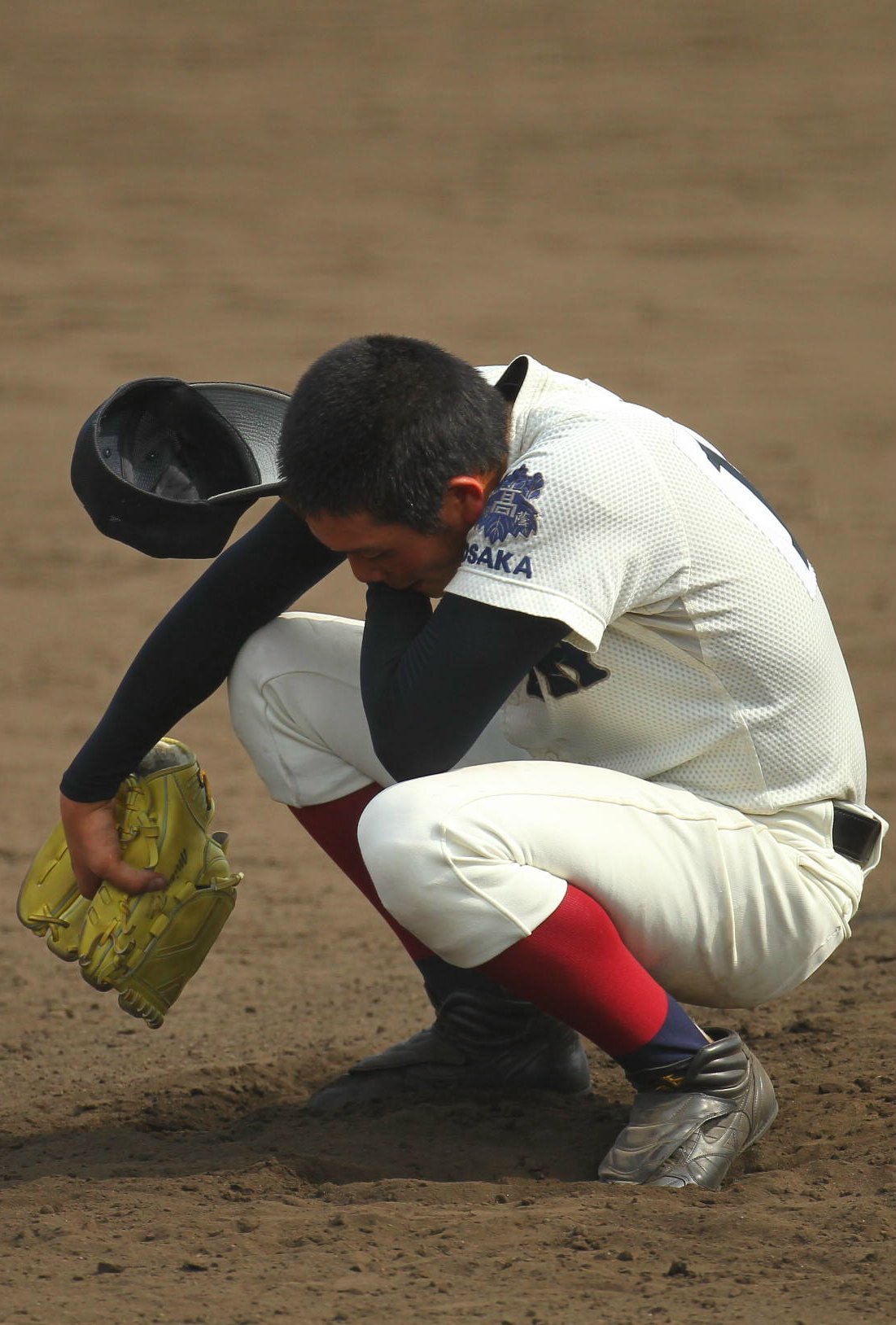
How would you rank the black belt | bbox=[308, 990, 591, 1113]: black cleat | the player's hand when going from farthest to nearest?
bbox=[308, 990, 591, 1113]: black cleat
the player's hand
the black belt

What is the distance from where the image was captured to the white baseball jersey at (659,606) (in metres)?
2.09

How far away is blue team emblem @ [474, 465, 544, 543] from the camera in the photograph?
2086 mm

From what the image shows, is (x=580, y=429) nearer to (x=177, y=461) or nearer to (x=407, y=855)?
(x=407, y=855)

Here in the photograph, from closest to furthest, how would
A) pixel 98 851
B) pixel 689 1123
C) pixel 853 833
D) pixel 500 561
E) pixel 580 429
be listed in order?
1. pixel 500 561
2. pixel 580 429
3. pixel 689 1123
4. pixel 853 833
5. pixel 98 851

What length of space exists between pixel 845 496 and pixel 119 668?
127 inches

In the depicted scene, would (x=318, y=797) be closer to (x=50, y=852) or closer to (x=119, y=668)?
(x=50, y=852)

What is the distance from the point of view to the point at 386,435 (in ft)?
6.96

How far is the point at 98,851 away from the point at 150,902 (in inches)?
4.8

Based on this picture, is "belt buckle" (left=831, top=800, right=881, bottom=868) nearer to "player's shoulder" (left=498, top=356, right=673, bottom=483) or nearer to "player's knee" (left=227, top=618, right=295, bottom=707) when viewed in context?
"player's shoulder" (left=498, top=356, right=673, bottom=483)

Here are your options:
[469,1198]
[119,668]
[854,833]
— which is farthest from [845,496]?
[469,1198]

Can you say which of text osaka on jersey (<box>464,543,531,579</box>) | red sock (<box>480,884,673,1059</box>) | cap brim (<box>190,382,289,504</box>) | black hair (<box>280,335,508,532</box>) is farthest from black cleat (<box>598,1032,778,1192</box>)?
cap brim (<box>190,382,289,504</box>)

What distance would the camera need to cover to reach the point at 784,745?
2.32 m

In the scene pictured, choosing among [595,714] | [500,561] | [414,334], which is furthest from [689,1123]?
[414,334]

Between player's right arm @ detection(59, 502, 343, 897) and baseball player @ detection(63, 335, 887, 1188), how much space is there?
0.03ft
